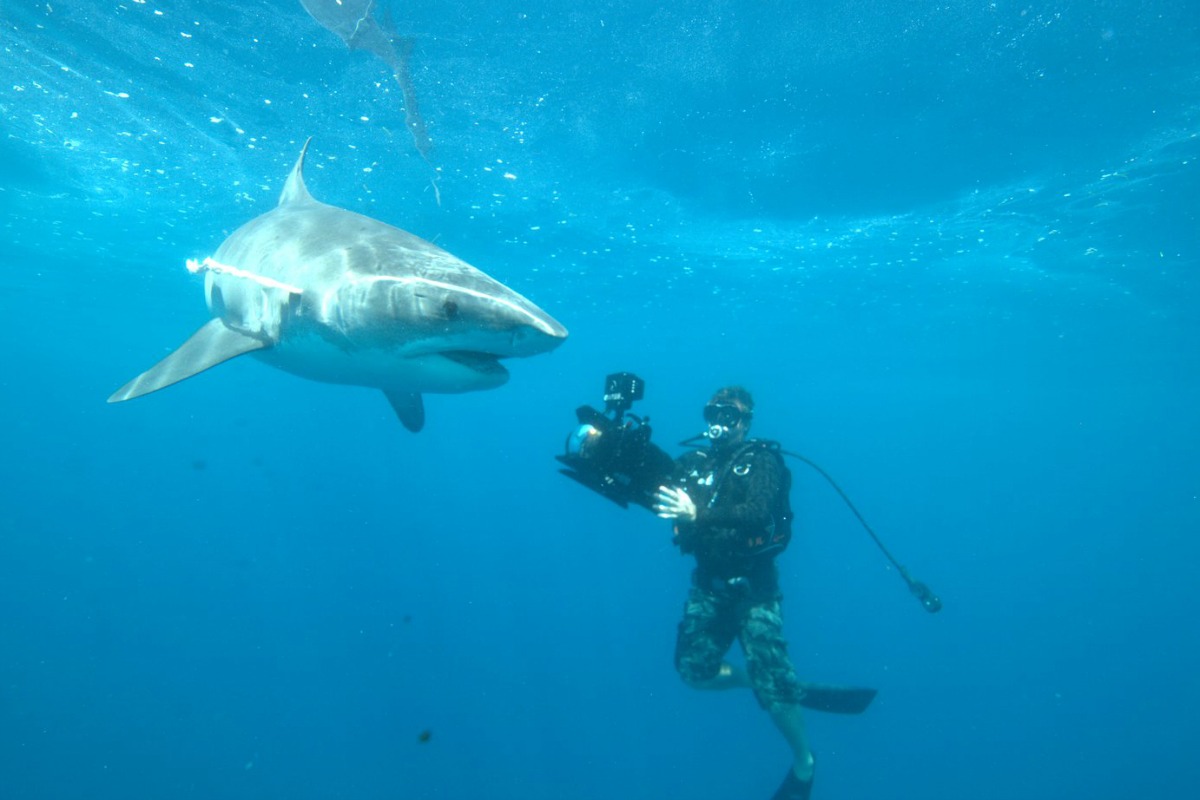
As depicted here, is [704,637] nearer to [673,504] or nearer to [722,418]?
[673,504]

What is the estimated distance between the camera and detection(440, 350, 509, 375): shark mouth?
381 cm

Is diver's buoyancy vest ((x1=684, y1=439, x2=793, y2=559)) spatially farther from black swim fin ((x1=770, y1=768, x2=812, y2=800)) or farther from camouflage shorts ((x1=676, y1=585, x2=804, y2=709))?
black swim fin ((x1=770, y1=768, x2=812, y2=800))

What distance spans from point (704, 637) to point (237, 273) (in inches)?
220

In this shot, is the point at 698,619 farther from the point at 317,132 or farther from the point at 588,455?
the point at 317,132

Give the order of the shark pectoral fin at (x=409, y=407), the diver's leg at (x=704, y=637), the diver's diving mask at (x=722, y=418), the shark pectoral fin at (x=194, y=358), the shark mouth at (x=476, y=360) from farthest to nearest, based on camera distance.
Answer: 1. the shark pectoral fin at (x=409, y=407)
2. the diver's leg at (x=704, y=637)
3. the diver's diving mask at (x=722, y=418)
4. the shark pectoral fin at (x=194, y=358)
5. the shark mouth at (x=476, y=360)

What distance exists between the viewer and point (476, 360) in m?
3.85

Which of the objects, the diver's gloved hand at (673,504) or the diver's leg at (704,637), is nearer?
the diver's gloved hand at (673,504)

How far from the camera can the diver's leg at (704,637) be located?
21.8 ft

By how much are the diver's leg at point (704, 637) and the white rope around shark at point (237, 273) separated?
4.86 metres

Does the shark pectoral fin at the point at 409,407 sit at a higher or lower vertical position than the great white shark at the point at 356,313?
lower

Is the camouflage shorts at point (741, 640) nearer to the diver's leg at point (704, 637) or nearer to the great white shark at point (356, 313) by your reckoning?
the diver's leg at point (704, 637)

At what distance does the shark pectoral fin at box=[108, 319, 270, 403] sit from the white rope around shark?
44cm

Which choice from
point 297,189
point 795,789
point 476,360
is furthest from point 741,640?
point 297,189

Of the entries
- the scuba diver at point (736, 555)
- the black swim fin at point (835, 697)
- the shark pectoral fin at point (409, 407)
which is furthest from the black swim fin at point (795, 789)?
the shark pectoral fin at point (409, 407)
